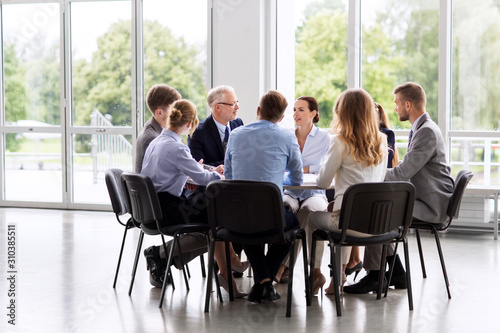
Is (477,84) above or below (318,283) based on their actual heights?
above

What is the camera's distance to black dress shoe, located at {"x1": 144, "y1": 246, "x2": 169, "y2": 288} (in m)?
4.65

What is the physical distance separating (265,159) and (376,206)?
707 millimetres

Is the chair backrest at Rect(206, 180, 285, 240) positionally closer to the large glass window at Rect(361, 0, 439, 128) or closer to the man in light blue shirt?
the man in light blue shirt

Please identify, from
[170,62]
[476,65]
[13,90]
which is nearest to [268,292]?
[476,65]

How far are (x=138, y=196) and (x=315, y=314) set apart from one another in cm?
128

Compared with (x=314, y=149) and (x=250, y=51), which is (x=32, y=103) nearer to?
(x=250, y=51)

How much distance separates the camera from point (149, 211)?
13.8 ft

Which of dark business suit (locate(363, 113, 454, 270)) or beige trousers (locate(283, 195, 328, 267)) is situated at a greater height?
dark business suit (locate(363, 113, 454, 270))

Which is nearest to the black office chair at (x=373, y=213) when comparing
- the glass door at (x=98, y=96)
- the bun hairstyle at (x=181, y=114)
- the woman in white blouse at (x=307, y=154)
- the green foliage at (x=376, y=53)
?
the woman in white blouse at (x=307, y=154)

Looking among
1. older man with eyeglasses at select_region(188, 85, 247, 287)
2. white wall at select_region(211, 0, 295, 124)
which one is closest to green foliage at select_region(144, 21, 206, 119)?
white wall at select_region(211, 0, 295, 124)

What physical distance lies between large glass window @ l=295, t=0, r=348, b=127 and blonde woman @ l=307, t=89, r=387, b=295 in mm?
3794

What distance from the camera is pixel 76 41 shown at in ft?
29.0

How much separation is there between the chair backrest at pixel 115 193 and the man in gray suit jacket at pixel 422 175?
1.59 metres

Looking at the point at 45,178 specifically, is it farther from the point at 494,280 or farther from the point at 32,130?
the point at 494,280
